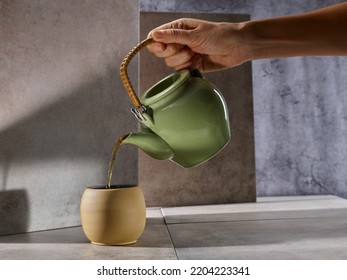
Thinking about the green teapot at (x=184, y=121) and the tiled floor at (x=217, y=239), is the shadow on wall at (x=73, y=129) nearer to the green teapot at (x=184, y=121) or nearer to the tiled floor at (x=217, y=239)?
the tiled floor at (x=217, y=239)

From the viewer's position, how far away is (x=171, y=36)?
1.00 meters

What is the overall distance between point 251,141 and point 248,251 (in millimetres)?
994

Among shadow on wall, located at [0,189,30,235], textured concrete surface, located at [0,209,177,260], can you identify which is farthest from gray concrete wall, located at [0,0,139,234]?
textured concrete surface, located at [0,209,177,260]

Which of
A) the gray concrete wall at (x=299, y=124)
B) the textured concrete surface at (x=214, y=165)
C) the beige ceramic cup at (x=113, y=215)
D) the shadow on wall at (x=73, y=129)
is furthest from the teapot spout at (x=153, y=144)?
the gray concrete wall at (x=299, y=124)

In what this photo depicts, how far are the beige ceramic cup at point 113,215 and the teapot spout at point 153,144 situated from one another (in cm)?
10

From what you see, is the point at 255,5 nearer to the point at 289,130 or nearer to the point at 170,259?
the point at 289,130

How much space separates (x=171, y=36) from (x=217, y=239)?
459 millimetres

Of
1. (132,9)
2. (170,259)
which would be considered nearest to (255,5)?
(132,9)

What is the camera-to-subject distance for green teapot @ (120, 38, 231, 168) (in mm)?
890

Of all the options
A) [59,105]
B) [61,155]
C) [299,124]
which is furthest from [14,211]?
[299,124]

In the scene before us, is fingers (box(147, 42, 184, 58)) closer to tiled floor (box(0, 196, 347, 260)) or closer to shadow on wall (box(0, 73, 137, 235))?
shadow on wall (box(0, 73, 137, 235))

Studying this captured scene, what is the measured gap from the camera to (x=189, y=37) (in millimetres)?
1024

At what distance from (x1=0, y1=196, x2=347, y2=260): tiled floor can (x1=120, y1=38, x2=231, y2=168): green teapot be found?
0.63 feet

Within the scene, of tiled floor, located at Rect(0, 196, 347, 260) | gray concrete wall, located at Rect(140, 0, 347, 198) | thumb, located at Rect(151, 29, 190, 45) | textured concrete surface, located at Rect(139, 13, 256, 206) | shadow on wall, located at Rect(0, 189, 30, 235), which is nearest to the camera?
tiled floor, located at Rect(0, 196, 347, 260)
